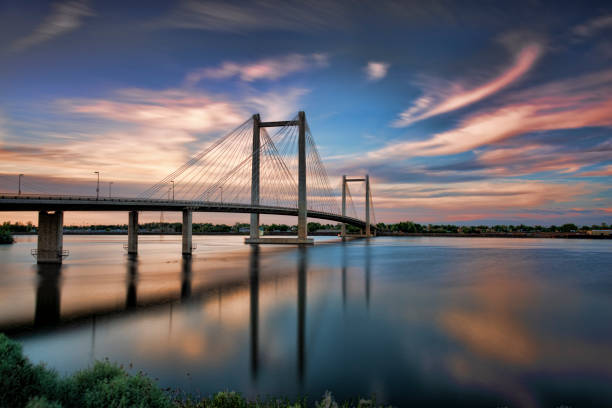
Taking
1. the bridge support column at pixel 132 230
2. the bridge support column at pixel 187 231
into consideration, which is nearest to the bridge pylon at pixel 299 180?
the bridge support column at pixel 187 231

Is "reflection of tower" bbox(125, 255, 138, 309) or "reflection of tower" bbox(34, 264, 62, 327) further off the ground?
"reflection of tower" bbox(34, 264, 62, 327)

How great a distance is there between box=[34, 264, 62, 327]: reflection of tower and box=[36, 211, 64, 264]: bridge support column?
5.59 meters

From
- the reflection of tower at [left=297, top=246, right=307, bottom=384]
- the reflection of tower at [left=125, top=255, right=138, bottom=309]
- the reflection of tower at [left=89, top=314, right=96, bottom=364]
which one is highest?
the reflection of tower at [left=89, top=314, right=96, bottom=364]

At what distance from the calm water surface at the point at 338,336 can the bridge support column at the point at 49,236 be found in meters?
11.0

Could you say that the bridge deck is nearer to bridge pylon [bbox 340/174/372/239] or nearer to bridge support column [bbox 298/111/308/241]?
bridge support column [bbox 298/111/308/241]

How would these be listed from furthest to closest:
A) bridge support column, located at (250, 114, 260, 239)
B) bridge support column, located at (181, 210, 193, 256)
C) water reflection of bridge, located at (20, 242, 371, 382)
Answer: bridge support column, located at (250, 114, 260, 239)
bridge support column, located at (181, 210, 193, 256)
water reflection of bridge, located at (20, 242, 371, 382)

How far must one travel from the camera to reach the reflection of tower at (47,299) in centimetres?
1547

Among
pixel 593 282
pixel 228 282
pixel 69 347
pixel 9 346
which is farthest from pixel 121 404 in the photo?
pixel 593 282

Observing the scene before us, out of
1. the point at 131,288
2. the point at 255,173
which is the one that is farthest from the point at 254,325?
the point at 255,173

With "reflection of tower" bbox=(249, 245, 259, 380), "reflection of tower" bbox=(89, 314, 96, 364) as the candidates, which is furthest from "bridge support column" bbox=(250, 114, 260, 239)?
"reflection of tower" bbox=(89, 314, 96, 364)

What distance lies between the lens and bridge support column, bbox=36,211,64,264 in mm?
36000

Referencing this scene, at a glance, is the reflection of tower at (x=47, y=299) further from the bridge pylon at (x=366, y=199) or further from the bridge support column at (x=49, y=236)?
the bridge pylon at (x=366, y=199)

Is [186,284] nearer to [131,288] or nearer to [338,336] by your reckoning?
[131,288]

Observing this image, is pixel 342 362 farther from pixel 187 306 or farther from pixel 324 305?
pixel 187 306
